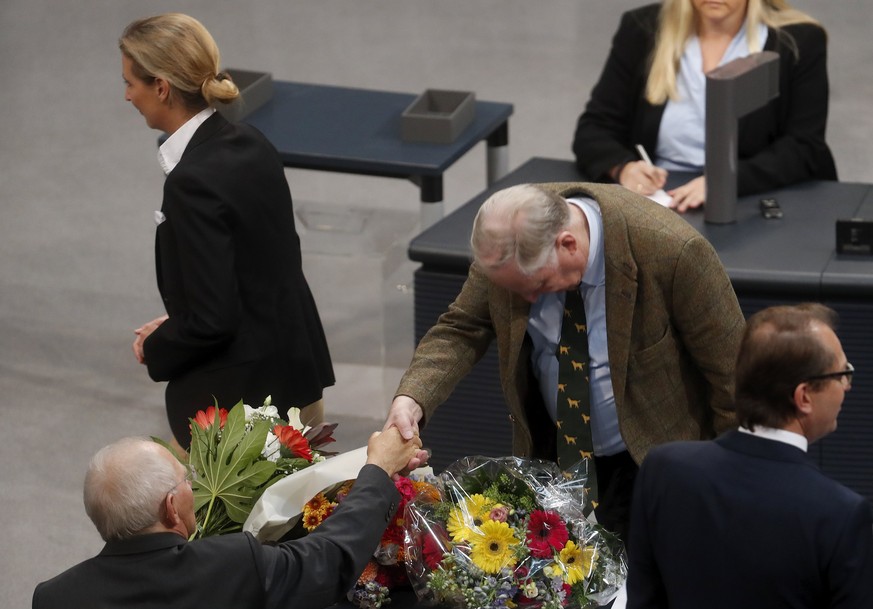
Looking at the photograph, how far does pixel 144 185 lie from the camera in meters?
7.23

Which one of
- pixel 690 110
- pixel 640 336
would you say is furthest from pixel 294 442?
pixel 690 110

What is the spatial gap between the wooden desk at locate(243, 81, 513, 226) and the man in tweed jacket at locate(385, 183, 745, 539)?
5.87 feet

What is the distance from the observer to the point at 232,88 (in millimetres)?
3307

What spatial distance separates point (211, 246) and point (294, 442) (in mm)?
640

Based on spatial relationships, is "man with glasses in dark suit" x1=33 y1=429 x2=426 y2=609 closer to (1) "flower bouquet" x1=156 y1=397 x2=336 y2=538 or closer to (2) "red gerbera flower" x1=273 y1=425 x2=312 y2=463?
(1) "flower bouquet" x1=156 y1=397 x2=336 y2=538

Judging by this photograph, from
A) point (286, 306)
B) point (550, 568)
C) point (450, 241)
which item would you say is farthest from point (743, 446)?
point (450, 241)

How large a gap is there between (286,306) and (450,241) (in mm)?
895

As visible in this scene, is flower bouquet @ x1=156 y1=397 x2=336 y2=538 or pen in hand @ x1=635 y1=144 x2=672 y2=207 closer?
flower bouquet @ x1=156 y1=397 x2=336 y2=538

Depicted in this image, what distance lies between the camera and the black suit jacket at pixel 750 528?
2100 mm

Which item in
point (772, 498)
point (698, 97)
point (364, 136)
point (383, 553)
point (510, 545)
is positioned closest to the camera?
point (772, 498)

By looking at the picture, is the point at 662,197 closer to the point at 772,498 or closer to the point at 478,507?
the point at 478,507

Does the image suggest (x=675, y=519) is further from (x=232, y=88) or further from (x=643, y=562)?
Result: (x=232, y=88)

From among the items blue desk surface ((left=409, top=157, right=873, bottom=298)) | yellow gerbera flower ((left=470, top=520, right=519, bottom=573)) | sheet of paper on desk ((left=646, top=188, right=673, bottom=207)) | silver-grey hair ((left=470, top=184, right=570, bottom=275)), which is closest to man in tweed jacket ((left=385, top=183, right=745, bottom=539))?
silver-grey hair ((left=470, top=184, right=570, bottom=275))

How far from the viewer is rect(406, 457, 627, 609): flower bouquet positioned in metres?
2.53
